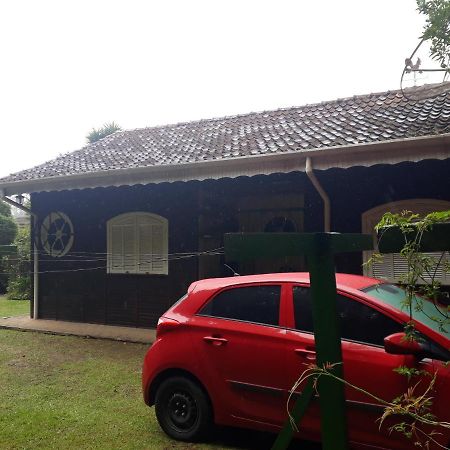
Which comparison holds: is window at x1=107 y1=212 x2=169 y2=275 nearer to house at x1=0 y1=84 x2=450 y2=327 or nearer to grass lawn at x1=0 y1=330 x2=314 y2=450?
house at x1=0 y1=84 x2=450 y2=327

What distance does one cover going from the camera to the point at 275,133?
28.1 feet

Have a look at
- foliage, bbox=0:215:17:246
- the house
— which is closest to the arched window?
the house

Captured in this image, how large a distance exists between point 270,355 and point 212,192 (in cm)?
548

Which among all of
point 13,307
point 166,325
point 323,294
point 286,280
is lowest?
point 13,307

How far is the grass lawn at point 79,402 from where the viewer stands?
4.04 meters

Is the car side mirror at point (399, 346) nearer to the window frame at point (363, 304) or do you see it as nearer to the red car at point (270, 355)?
the red car at point (270, 355)

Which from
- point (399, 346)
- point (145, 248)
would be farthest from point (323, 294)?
point (145, 248)

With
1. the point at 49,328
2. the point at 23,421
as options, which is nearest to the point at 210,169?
the point at 23,421

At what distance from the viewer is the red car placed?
126 inches

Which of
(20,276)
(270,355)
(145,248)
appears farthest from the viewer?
(20,276)

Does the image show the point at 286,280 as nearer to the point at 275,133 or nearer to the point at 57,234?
the point at 275,133

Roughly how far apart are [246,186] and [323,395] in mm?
6713

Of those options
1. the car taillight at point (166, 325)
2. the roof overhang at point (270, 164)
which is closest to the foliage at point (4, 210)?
the roof overhang at point (270, 164)

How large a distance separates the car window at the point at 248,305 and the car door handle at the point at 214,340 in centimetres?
23
